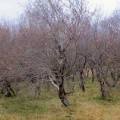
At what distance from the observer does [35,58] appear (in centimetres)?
1428

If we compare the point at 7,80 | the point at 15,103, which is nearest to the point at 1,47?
the point at 7,80

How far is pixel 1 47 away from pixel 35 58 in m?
5.71

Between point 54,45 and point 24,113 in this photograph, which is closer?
point 24,113

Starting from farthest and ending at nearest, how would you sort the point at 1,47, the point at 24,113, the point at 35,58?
the point at 1,47
the point at 35,58
the point at 24,113

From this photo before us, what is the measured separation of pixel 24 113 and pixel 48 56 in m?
2.80

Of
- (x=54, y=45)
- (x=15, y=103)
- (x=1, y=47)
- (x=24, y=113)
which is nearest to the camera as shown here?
(x=24, y=113)

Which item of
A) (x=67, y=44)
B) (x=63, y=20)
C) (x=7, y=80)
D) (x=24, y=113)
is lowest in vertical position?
(x=24, y=113)

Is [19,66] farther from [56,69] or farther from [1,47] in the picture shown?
[1,47]

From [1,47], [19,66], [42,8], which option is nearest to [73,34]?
[42,8]

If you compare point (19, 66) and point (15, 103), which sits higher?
point (19, 66)

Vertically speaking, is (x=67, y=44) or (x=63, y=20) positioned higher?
(x=63, y=20)

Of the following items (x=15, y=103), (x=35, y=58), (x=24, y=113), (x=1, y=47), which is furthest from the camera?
(x=1, y=47)

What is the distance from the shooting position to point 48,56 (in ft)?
45.9

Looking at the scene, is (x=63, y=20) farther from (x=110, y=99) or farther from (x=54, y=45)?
(x=110, y=99)
